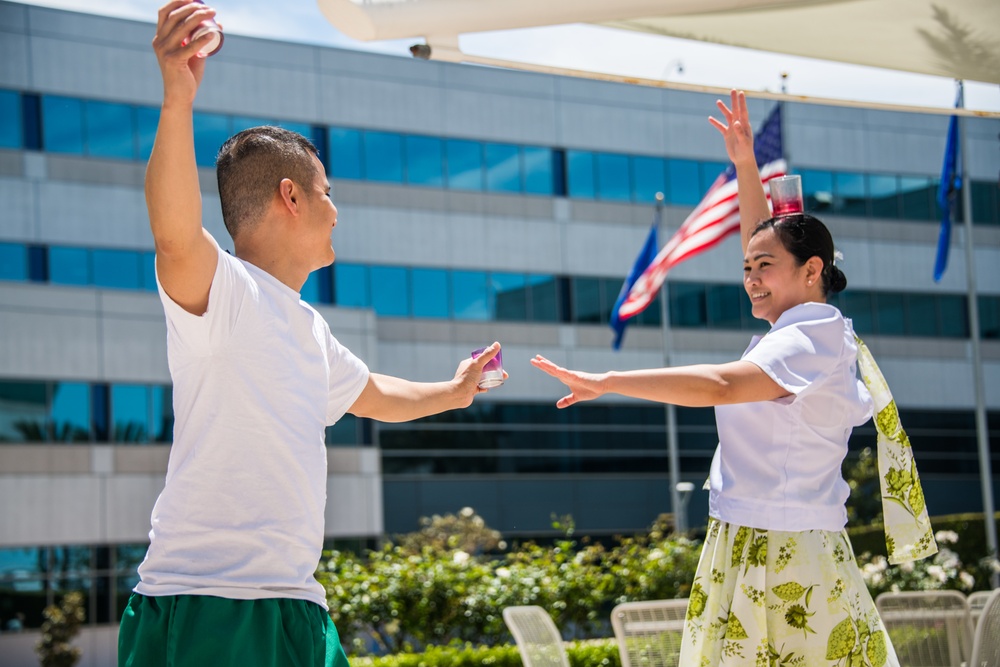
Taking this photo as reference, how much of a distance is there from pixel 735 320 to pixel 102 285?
18057 mm

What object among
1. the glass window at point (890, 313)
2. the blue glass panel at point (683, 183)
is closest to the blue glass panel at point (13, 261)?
the blue glass panel at point (683, 183)

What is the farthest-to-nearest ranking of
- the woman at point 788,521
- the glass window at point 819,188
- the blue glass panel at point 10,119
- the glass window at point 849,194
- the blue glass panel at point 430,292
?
the glass window at point 849,194, the glass window at point 819,188, the blue glass panel at point 430,292, the blue glass panel at point 10,119, the woman at point 788,521

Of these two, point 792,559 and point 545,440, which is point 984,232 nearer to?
point 545,440

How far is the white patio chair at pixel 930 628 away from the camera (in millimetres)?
5500

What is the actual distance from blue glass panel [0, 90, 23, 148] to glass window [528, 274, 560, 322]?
45.2ft

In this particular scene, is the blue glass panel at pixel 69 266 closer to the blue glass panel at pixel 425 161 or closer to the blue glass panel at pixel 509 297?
the blue glass panel at pixel 425 161

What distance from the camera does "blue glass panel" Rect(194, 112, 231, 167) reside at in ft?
93.9

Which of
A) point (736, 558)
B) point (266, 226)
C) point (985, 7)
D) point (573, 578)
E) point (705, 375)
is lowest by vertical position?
point (573, 578)

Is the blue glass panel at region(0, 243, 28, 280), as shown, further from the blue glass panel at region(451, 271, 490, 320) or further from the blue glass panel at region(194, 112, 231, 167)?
the blue glass panel at region(451, 271, 490, 320)

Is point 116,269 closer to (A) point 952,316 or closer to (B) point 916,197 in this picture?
(B) point 916,197

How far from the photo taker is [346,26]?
313cm

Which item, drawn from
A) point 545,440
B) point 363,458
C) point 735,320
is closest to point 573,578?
point 363,458

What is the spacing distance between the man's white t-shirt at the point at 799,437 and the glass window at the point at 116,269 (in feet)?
86.1

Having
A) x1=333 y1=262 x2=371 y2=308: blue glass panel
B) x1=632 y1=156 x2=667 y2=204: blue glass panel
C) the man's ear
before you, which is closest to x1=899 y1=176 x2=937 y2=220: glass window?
x1=632 y1=156 x2=667 y2=204: blue glass panel
